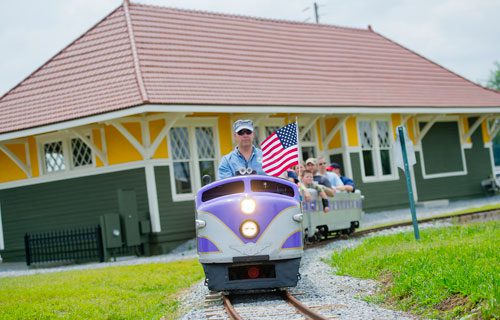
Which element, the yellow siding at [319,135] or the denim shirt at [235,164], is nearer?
the denim shirt at [235,164]

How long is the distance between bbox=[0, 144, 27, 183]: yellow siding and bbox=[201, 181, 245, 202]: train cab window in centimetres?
1331

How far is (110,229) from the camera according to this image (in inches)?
692

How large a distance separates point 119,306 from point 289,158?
327cm

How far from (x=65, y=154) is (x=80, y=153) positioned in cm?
41

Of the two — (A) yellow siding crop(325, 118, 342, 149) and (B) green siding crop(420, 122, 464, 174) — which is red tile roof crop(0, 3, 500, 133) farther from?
(B) green siding crop(420, 122, 464, 174)

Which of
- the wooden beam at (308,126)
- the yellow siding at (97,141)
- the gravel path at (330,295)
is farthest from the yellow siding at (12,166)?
the gravel path at (330,295)

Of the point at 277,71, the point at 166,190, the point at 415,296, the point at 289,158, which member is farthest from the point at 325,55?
the point at 415,296

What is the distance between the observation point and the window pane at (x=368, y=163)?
24.5 meters

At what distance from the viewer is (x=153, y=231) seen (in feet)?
61.2

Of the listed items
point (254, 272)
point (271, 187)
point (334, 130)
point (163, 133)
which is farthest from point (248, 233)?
point (334, 130)

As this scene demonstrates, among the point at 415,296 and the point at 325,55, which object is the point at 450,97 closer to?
the point at 325,55

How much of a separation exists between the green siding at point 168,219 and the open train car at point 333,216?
4.11 metres

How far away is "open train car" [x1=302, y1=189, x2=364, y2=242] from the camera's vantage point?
14344 millimetres

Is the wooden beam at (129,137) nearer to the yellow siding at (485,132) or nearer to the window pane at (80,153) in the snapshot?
the window pane at (80,153)
